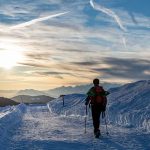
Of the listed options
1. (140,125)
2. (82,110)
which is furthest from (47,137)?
(82,110)

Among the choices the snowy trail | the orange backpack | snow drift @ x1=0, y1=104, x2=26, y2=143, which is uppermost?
the orange backpack

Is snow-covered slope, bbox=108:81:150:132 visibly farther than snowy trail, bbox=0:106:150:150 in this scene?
Yes

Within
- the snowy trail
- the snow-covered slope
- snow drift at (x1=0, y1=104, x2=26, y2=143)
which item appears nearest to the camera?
the snowy trail

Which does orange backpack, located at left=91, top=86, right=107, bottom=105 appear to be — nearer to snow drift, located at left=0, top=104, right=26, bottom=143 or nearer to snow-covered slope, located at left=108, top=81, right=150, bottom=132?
snow-covered slope, located at left=108, top=81, right=150, bottom=132

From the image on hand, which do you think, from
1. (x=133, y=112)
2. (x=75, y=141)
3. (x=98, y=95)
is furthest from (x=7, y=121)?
(x=75, y=141)

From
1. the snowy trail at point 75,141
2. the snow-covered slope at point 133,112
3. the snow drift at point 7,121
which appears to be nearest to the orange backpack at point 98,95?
the snowy trail at point 75,141

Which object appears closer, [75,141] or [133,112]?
[75,141]

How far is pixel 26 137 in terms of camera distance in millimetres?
16859

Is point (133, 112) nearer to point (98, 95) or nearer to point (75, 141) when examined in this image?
point (98, 95)

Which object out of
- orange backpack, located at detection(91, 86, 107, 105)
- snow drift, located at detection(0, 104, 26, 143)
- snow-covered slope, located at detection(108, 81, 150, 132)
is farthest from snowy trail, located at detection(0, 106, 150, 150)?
snow-covered slope, located at detection(108, 81, 150, 132)

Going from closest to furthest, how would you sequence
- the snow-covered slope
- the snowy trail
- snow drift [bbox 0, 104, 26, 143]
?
the snowy trail < snow drift [bbox 0, 104, 26, 143] < the snow-covered slope

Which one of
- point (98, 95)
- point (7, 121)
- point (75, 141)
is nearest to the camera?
point (75, 141)

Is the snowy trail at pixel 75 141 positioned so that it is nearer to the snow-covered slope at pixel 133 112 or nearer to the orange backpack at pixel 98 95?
the orange backpack at pixel 98 95

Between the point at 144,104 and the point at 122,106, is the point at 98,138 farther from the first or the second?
the point at 122,106
